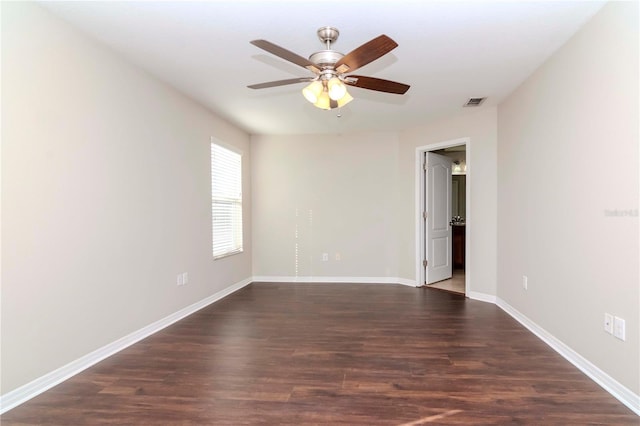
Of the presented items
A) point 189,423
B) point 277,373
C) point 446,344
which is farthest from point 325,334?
point 189,423

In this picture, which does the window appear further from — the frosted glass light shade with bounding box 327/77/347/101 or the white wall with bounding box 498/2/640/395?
the white wall with bounding box 498/2/640/395

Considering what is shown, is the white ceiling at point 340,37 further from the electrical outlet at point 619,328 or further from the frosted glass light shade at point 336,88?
the electrical outlet at point 619,328

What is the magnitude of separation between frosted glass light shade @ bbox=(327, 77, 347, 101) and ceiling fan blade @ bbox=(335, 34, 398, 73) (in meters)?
0.08

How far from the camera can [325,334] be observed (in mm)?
3279

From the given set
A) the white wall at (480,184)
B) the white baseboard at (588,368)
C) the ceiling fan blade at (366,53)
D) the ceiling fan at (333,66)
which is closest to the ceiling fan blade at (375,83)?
the ceiling fan at (333,66)

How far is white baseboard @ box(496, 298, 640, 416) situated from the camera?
80.4 inches

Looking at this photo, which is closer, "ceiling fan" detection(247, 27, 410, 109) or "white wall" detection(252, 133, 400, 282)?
"ceiling fan" detection(247, 27, 410, 109)

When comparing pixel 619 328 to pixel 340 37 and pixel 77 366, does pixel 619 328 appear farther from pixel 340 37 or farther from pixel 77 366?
pixel 77 366

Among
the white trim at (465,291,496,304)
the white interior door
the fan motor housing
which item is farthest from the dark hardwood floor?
the fan motor housing

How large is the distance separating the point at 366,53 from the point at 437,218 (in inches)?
156

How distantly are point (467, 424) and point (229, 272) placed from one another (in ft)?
12.5

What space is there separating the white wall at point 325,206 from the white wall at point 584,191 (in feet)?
7.35

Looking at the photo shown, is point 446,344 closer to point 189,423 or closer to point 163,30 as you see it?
point 189,423

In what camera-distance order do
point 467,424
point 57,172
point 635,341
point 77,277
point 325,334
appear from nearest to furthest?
1. point 467,424
2. point 635,341
3. point 57,172
4. point 77,277
5. point 325,334
